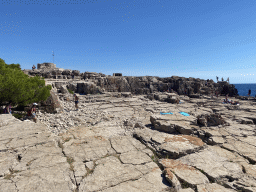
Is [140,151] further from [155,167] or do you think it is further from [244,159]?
[244,159]

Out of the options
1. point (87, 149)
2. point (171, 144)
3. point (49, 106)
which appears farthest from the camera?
point (49, 106)

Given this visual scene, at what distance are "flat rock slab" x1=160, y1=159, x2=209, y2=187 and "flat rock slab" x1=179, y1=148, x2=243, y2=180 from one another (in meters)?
0.24

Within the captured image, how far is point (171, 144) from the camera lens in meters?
4.70

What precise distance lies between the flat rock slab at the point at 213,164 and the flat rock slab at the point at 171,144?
195 millimetres

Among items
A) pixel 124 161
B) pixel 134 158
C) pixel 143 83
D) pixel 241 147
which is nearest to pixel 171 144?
pixel 134 158

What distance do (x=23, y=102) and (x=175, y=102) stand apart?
1482 cm

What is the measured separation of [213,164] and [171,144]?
4.37 ft

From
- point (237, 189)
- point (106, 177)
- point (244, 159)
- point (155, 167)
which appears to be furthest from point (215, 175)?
point (106, 177)

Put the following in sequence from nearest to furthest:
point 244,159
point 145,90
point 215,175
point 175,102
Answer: point 215,175
point 244,159
point 175,102
point 145,90

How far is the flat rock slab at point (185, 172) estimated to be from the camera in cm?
313

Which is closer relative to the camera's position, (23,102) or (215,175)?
(215,175)

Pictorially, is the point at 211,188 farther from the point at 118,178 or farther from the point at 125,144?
the point at 125,144

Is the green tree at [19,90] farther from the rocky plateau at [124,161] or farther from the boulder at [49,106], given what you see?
the rocky plateau at [124,161]

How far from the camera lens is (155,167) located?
357 cm
